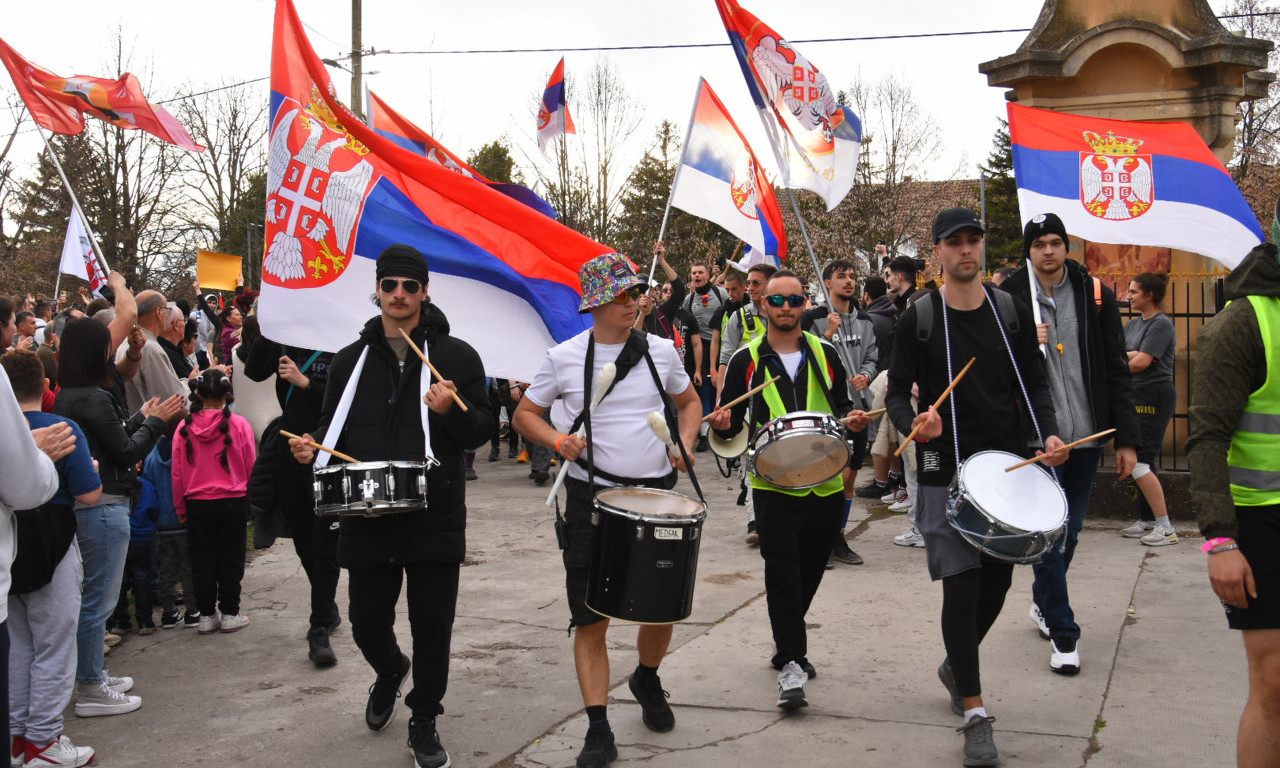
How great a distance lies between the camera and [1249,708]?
11.5ft

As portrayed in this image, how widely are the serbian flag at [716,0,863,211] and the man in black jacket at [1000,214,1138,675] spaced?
2933 mm

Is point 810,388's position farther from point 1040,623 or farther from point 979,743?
point 979,743

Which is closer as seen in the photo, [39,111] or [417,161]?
[417,161]

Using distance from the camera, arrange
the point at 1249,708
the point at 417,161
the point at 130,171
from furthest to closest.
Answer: the point at 130,171, the point at 417,161, the point at 1249,708

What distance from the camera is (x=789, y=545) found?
5508 mm

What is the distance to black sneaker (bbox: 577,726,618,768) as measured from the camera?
181 inches

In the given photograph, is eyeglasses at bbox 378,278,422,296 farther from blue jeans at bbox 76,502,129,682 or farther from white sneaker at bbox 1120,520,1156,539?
white sneaker at bbox 1120,520,1156,539

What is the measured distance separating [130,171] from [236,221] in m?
6.93

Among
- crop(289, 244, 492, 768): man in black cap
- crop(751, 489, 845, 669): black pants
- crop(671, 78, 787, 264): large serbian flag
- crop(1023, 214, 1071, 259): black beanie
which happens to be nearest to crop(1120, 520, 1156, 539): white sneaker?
crop(671, 78, 787, 264): large serbian flag

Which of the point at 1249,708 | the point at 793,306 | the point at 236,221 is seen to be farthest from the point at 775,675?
the point at 236,221

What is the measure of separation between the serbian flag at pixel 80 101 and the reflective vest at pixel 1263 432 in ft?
24.8

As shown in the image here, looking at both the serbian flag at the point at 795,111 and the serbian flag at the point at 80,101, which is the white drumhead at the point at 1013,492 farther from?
the serbian flag at the point at 80,101

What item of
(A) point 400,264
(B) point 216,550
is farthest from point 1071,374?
(B) point 216,550

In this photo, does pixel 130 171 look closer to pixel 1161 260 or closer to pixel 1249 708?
pixel 1161 260
